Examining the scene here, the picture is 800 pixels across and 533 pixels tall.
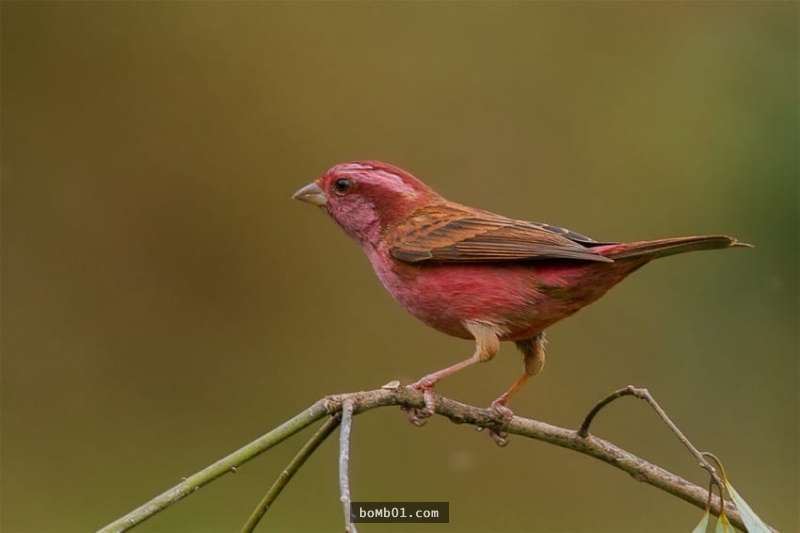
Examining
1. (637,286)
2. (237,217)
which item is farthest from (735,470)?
(237,217)

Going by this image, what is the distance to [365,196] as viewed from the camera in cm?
584

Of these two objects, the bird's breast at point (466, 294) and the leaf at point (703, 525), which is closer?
the leaf at point (703, 525)

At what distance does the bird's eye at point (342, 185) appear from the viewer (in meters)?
5.78

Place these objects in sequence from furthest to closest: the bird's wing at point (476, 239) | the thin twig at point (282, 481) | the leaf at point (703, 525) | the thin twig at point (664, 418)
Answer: the bird's wing at point (476, 239), the leaf at point (703, 525), the thin twig at point (664, 418), the thin twig at point (282, 481)

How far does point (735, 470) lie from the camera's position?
8.23 m

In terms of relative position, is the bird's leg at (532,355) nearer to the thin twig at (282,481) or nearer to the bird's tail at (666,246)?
the bird's tail at (666,246)

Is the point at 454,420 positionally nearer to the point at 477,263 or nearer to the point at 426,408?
the point at 426,408

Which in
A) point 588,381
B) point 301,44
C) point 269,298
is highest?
point 301,44

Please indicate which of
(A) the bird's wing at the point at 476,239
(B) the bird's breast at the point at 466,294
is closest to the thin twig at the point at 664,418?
(B) the bird's breast at the point at 466,294

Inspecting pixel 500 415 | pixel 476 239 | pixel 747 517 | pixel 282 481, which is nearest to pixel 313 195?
pixel 476 239

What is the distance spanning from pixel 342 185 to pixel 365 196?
143 mm

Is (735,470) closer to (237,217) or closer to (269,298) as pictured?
(269,298)

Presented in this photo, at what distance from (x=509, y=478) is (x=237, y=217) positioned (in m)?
3.45

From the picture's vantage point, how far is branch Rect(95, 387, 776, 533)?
112 inches
